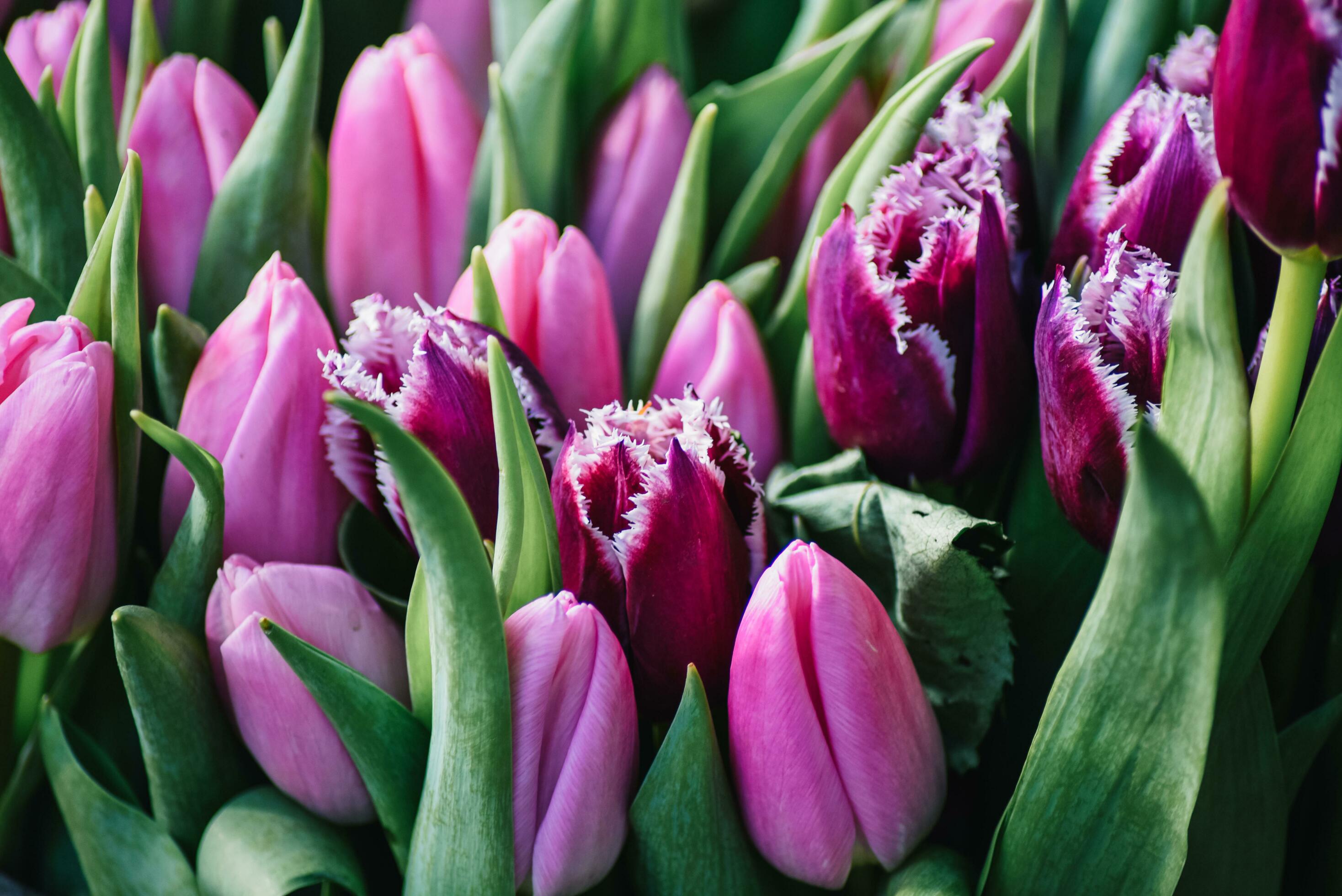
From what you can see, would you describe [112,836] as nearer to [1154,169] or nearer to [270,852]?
[270,852]

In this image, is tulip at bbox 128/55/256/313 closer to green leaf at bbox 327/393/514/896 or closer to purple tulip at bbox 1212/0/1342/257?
green leaf at bbox 327/393/514/896

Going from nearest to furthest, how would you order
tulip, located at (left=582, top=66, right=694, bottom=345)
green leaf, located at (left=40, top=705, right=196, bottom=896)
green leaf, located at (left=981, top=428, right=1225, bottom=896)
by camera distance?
green leaf, located at (left=981, top=428, right=1225, bottom=896) → green leaf, located at (left=40, top=705, right=196, bottom=896) → tulip, located at (left=582, top=66, right=694, bottom=345)

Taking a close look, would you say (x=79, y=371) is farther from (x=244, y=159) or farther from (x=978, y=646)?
(x=978, y=646)

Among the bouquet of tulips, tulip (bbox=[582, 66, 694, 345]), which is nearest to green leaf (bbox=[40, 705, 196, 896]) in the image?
the bouquet of tulips

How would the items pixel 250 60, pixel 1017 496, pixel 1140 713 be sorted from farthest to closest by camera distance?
1. pixel 250 60
2. pixel 1017 496
3. pixel 1140 713

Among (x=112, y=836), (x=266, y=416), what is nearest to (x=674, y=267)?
(x=266, y=416)

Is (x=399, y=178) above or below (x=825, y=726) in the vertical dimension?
above

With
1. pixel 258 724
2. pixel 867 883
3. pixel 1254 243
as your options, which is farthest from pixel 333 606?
pixel 1254 243
